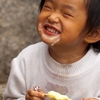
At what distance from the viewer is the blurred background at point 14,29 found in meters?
2.39

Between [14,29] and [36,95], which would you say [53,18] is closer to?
[36,95]

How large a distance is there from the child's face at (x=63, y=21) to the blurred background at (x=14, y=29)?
0.94 meters

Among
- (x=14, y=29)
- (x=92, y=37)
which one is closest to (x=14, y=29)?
(x=14, y=29)

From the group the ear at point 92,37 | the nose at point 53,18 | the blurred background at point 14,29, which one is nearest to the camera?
the nose at point 53,18

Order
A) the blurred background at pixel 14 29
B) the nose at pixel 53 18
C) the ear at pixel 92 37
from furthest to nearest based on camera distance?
the blurred background at pixel 14 29 < the ear at pixel 92 37 < the nose at pixel 53 18

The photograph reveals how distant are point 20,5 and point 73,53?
3.36 ft

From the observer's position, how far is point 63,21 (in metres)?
1.45

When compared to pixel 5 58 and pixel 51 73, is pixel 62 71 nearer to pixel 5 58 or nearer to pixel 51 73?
pixel 51 73

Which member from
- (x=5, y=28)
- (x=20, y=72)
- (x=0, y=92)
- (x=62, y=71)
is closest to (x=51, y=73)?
(x=62, y=71)

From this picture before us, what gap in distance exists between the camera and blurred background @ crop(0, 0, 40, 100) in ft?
7.84

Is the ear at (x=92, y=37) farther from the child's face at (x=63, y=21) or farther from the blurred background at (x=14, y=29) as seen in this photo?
the blurred background at (x=14, y=29)

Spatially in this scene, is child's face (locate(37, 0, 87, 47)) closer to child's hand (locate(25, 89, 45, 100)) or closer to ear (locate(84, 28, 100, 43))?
ear (locate(84, 28, 100, 43))

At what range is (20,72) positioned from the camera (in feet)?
5.65

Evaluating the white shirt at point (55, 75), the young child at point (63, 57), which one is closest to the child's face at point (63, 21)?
the young child at point (63, 57)
